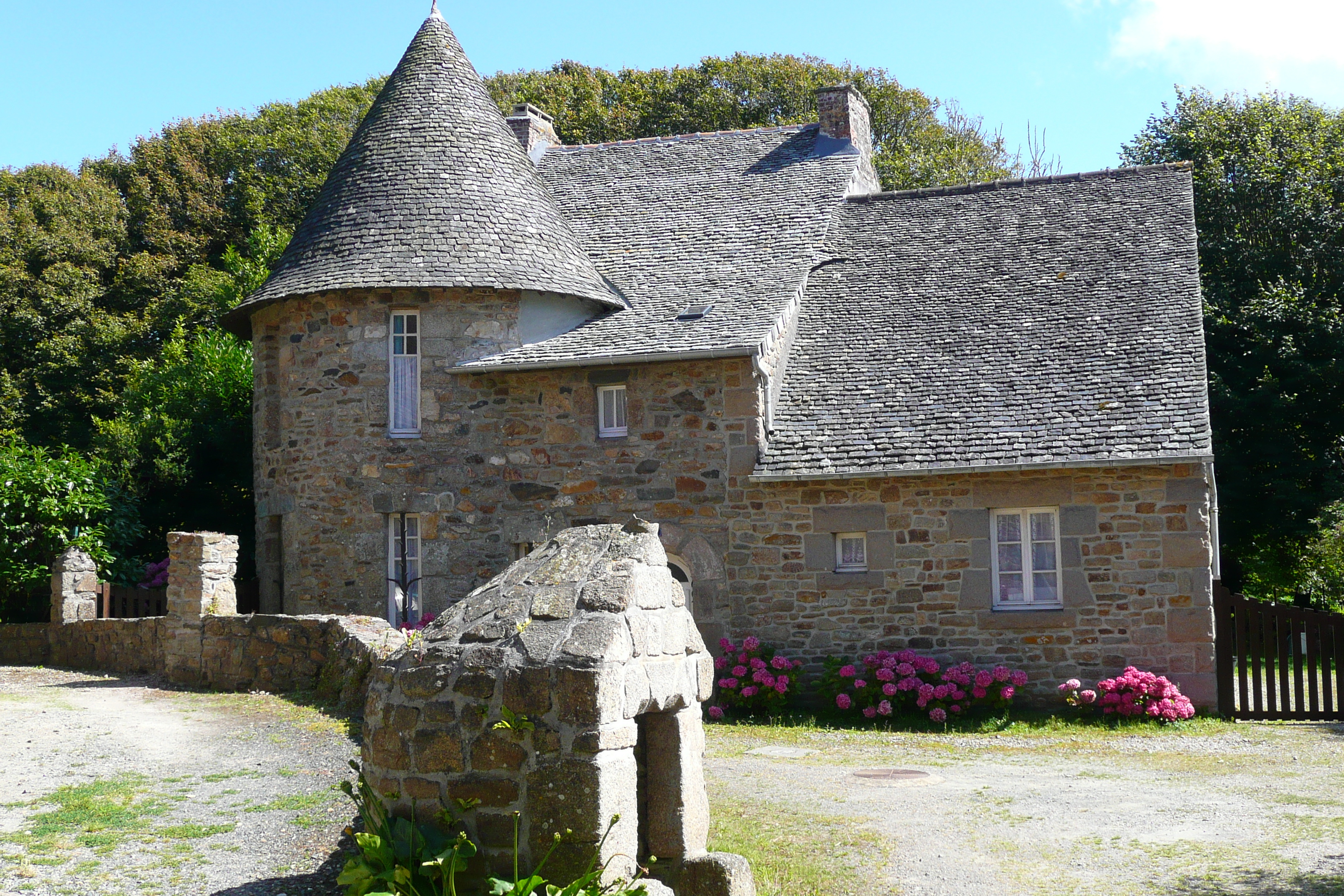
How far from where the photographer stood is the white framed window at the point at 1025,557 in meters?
12.9

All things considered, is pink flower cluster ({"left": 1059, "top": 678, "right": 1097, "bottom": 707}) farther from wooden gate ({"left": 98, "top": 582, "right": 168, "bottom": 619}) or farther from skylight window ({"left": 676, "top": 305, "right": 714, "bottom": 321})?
wooden gate ({"left": 98, "top": 582, "right": 168, "bottom": 619})

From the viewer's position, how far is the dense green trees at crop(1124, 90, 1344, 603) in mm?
20094

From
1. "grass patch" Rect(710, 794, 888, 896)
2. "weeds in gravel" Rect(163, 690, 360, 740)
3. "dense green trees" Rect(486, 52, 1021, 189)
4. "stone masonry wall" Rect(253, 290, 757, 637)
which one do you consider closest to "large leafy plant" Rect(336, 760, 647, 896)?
"grass patch" Rect(710, 794, 888, 896)

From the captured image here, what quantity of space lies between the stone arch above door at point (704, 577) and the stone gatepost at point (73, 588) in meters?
7.33

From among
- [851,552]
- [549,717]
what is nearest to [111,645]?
[851,552]

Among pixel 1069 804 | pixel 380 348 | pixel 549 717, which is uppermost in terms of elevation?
pixel 380 348

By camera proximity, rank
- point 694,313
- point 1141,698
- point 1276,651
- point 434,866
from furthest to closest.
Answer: point 694,313 < point 1276,651 < point 1141,698 < point 434,866

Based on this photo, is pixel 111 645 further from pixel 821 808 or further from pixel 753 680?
pixel 821 808

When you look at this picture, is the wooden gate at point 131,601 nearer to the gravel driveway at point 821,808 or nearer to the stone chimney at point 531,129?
the gravel driveway at point 821,808

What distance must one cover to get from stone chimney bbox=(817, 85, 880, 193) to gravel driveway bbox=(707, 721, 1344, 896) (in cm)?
963

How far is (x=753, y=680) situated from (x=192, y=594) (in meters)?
5.89

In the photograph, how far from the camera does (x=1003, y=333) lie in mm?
14609

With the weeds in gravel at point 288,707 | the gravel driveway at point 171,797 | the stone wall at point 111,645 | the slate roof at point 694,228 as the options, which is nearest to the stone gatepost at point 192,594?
the stone wall at point 111,645

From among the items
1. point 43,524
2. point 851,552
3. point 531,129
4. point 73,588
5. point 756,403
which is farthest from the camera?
point 531,129
